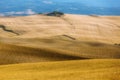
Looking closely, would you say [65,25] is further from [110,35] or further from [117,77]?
[117,77]

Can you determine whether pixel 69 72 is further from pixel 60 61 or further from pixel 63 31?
pixel 63 31

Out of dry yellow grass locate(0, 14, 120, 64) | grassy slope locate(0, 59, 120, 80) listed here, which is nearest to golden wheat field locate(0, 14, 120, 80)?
grassy slope locate(0, 59, 120, 80)

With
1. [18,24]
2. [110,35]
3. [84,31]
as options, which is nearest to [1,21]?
[18,24]

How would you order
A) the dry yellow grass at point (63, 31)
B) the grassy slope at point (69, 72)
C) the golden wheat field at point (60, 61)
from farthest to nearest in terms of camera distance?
the dry yellow grass at point (63, 31)
the golden wheat field at point (60, 61)
the grassy slope at point (69, 72)

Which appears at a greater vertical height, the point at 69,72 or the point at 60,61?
the point at 69,72

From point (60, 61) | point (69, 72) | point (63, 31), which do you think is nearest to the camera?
point (69, 72)

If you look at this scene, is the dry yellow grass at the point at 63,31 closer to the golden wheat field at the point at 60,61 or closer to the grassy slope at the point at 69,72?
the golden wheat field at the point at 60,61

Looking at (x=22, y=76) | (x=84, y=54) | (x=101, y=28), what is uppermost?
(x=22, y=76)

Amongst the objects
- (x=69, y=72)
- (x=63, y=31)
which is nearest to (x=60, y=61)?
(x=69, y=72)

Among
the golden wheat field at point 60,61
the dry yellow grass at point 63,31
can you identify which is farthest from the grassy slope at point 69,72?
the dry yellow grass at point 63,31

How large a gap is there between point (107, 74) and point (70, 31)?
6593 centimetres

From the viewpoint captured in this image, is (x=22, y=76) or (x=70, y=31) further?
(x=70, y=31)

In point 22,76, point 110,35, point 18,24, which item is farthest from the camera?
point 18,24

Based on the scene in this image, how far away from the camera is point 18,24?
292ft
